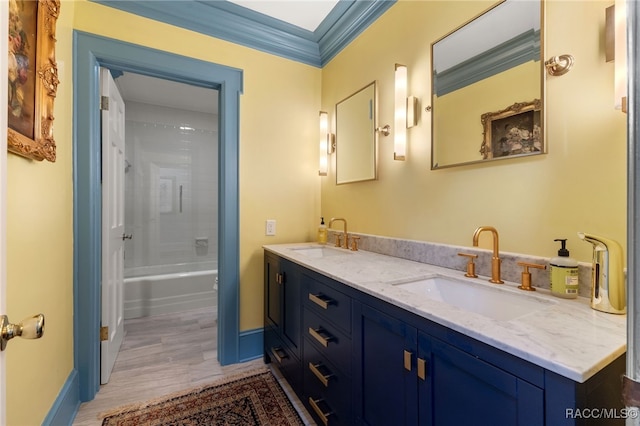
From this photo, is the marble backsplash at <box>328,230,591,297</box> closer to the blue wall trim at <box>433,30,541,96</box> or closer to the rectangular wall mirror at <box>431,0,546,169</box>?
the rectangular wall mirror at <box>431,0,546,169</box>

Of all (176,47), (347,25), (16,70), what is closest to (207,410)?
(16,70)

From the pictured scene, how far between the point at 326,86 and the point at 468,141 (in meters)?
1.48

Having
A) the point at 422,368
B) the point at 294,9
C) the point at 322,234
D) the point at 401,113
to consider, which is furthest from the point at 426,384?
the point at 294,9

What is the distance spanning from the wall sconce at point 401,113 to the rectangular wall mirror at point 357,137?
9.5 inches

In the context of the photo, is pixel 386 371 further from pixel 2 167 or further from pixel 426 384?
pixel 2 167

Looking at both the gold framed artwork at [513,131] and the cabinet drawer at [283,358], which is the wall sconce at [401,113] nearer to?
the gold framed artwork at [513,131]

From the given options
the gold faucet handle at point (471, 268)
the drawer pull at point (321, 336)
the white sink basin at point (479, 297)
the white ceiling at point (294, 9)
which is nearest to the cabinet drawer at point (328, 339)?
the drawer pull at point (321, 336)

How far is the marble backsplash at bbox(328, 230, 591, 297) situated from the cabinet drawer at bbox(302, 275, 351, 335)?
56 centimetres

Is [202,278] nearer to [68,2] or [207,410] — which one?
[207,410]

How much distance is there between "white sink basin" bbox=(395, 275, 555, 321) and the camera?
0.96m

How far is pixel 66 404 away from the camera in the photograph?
1.43m

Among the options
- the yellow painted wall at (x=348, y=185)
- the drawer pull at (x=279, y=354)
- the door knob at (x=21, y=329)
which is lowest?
the drawer pull at (x=279, y=354)

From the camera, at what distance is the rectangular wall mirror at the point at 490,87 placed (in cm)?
105

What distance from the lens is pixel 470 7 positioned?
4.15 feet
